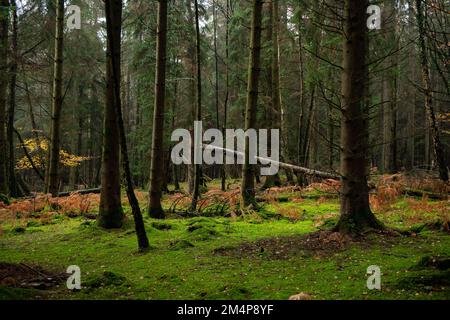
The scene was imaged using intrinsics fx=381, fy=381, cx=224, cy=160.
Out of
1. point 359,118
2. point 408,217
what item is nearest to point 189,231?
point 359,118

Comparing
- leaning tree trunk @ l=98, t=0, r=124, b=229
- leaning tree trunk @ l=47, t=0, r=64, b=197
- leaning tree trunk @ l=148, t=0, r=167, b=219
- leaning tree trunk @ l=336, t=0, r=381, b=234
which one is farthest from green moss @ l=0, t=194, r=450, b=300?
leaning tree trunk @ l=47, t=0, r=64, b=197

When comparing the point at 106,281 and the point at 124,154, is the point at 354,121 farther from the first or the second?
the point at 106,281

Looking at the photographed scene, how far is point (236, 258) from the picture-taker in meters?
6.16

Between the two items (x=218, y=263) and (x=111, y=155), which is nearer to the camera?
(x=218, y=263)

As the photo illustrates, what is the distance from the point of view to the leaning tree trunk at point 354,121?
243 inches

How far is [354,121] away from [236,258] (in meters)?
2.94

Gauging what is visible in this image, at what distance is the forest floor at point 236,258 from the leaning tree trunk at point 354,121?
0.62 meters

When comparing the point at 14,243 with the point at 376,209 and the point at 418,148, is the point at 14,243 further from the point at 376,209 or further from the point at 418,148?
the point at 418,148

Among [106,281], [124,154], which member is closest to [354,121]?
[124,154]

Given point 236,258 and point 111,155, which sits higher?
point 111,155

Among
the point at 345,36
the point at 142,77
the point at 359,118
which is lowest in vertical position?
the point at 359,118

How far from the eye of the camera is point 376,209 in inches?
388
